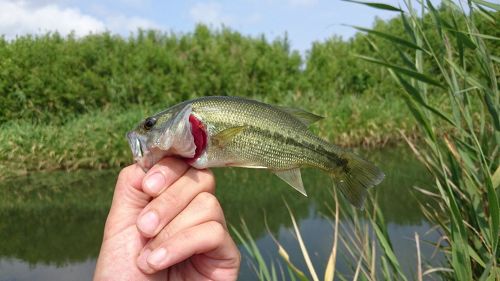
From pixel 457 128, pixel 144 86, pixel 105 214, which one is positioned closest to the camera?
pixel 457 128

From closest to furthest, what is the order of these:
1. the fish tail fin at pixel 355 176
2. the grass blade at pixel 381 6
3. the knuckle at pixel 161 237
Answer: the knuckle at pixel 161 237 → the fish tail fin at pixel 355 176 → the grass blade at pixel 381 6

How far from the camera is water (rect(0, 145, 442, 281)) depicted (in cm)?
506

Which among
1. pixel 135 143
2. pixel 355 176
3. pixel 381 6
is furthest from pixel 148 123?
pixel 381 6

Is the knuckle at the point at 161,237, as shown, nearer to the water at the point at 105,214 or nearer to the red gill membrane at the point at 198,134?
the red gill membrane at the point at 198,134

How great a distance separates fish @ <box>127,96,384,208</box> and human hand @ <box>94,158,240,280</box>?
6 cm

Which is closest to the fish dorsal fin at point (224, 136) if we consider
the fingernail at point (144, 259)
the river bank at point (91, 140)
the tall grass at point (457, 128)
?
the fingernail at point (144, 259)

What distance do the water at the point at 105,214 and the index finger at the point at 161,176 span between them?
10.5 feet

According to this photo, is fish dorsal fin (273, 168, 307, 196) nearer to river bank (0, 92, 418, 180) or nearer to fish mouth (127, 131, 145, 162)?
fish mouth (127, 131, 145, 162)

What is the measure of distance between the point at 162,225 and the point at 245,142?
0.31m

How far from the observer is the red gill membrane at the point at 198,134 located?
4.04ft

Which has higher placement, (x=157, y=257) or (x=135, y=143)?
(x=135, y=143)

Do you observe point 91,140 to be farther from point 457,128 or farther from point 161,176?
point 161,176

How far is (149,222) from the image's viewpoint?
1288 millimetres

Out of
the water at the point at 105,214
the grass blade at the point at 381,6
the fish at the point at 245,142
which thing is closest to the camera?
the fish at the point at 245,142
